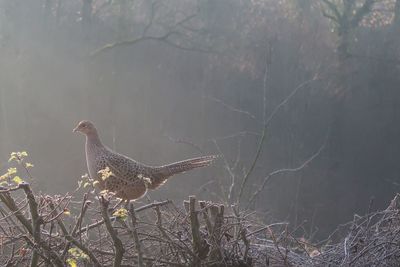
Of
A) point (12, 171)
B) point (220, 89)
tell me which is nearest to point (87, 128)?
point (12, 171)

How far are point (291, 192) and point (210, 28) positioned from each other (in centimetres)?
655

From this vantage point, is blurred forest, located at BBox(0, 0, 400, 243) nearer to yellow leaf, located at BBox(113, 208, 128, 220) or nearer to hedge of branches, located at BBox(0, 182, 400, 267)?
hedge of branches, located at BBox(0, 182, 400, 267)

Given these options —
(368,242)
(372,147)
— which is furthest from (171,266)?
(372,147)

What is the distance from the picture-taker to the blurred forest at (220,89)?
67.5 ft

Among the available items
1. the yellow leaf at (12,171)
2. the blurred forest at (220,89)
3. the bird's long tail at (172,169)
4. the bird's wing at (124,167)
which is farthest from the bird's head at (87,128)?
the blurred forest at (220,89)

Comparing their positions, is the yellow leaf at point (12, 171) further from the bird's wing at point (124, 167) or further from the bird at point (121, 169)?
the bird's wing at point (124, 167)

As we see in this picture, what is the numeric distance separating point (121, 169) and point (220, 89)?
1950 centimetres

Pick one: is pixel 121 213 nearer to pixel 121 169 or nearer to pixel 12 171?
pixel 12 171

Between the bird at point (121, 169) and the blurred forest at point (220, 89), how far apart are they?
13653 millimetres

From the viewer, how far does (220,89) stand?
2423 centimetres

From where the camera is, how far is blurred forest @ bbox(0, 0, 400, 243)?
2056cm

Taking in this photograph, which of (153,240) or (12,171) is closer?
(12,171)

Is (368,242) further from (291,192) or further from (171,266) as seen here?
(291,192)

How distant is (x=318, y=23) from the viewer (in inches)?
1009
